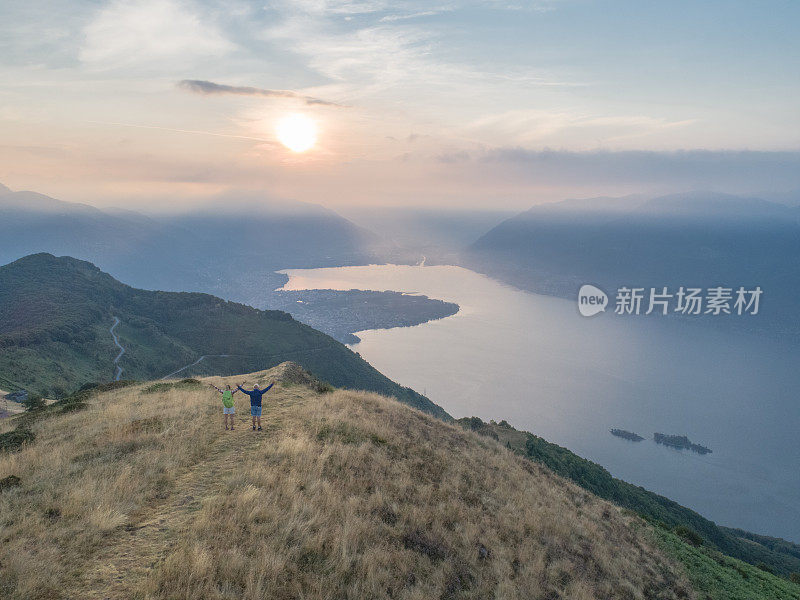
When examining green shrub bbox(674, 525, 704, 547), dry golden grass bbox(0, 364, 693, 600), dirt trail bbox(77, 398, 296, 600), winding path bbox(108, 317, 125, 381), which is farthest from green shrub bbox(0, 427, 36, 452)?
winding path bbox(108, 317, 125, 381)

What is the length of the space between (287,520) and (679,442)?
17739cm

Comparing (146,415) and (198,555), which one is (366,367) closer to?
(146,415)

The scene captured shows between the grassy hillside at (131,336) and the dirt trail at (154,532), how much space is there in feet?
210

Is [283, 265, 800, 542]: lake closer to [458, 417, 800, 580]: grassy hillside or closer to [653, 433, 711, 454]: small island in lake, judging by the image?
[653, 433, 711, 454]: small island in lake

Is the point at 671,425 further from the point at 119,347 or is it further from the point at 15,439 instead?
the point at 15,439

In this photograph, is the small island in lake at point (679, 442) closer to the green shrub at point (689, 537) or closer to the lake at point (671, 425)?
the lake at point (671, 425)

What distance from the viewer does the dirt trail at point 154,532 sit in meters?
7.67

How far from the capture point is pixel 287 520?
1016 centimetres

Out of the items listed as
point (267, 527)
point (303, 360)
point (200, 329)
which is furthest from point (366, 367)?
point (267, 527)

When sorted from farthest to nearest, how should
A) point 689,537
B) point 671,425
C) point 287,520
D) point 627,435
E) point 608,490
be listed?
point 671,425, point 627,435, point 608,490, point 689,537, point 287,520

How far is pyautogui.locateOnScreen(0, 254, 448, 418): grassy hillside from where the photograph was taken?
264 feet

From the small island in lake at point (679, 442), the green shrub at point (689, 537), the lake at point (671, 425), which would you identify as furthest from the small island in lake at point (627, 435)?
the green shrub at point (689, 537)

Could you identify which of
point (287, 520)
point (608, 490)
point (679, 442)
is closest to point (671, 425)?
point (679, 442)

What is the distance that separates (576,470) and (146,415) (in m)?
42.6
